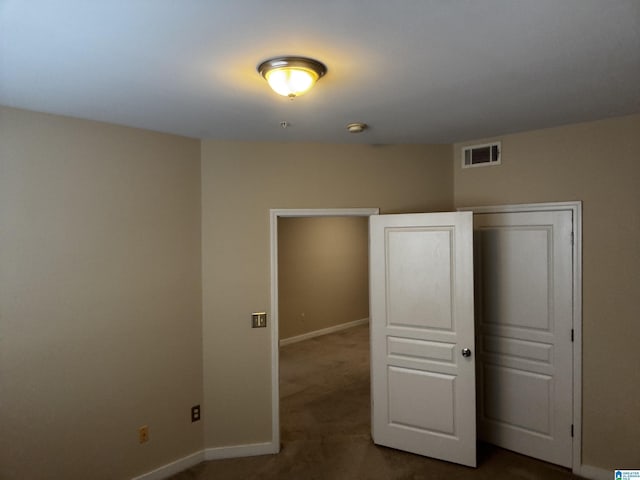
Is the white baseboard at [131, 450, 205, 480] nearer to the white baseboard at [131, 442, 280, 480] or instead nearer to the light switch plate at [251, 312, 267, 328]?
the white baseboard at [131, 442, 280, 480]

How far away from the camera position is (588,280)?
3.03m

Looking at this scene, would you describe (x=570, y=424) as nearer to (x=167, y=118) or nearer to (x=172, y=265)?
(x=172, y=265)

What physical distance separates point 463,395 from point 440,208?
5.19ft

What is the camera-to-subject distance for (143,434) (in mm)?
3023

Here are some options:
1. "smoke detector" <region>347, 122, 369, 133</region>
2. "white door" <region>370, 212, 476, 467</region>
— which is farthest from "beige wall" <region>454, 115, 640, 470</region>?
"smoke detector" <region>347, 122, 369, 133</region>

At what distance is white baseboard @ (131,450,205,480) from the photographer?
3.07 meters

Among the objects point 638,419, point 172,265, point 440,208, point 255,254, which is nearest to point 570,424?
point 638,419

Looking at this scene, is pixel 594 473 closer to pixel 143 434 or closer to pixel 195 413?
pixel 195 413

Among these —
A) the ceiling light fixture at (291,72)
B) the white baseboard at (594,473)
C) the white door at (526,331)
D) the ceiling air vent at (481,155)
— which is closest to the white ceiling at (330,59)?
the ceiling light fixture at (291,72)

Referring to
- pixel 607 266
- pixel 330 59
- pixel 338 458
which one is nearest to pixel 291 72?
pixel 330 59

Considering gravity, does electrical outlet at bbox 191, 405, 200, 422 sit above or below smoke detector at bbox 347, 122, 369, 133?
below

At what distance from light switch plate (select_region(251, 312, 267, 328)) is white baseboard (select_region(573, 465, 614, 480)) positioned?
103 inches

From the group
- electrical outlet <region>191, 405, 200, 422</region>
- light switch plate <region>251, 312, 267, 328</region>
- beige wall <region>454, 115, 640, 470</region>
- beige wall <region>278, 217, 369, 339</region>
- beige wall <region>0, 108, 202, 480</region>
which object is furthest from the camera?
beige wall <region>278, 217, 369, 339</region>

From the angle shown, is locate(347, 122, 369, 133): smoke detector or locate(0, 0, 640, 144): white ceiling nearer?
locate(0, 0, 640, 144): white ceiling
